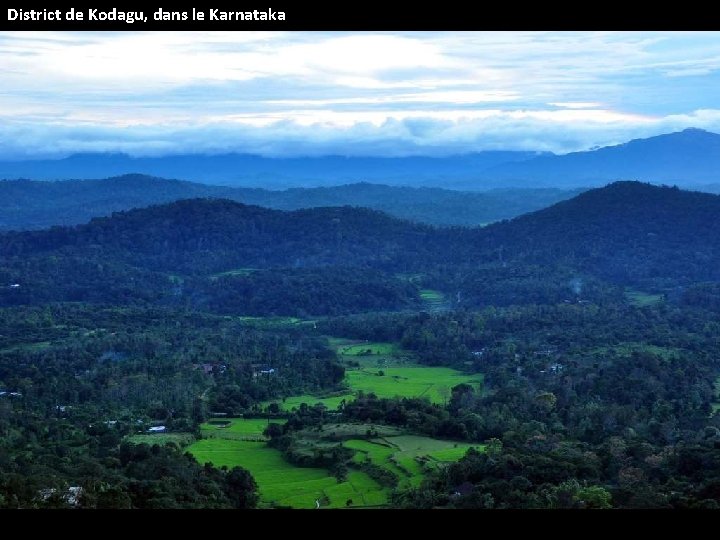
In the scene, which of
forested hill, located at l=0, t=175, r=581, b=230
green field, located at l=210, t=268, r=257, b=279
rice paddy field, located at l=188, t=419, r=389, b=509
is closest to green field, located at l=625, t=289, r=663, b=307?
green field, located at l=210, t=268, r=257, b=279

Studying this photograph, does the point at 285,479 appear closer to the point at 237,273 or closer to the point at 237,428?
the point at 237,428

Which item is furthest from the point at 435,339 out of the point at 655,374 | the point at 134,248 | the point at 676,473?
the point at 134,248

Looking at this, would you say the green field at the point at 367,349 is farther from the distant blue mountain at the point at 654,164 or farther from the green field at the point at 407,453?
the distant blue mountain at the point at 654,164

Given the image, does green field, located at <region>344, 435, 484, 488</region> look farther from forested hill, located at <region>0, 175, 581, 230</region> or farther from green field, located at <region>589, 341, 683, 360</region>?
forested hill, located at <region>0, 175, 581, 230</region>

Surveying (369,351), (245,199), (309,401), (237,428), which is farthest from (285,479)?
(245,199)

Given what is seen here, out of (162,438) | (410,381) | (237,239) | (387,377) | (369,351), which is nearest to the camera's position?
(162,438)

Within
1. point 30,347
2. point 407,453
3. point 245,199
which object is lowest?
point 407,453
